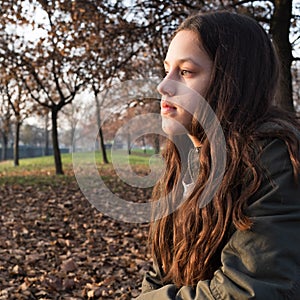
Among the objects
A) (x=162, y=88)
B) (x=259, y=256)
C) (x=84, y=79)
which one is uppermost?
(x=84, y=79)

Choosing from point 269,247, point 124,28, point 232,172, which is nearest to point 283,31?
point 124,28

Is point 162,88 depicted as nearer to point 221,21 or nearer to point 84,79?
point 221,21

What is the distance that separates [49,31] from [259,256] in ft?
30.4

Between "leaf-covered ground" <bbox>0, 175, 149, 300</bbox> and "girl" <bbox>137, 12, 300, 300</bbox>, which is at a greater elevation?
"girl" <bbox>137, 12, 300, 300</bbox>

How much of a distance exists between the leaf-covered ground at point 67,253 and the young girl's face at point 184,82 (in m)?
2.64

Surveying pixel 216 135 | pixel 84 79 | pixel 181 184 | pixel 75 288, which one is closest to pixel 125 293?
pixel 75 288

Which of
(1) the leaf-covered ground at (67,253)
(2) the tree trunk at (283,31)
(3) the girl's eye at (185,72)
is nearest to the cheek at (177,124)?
(3) the girl's eye at (185,72)

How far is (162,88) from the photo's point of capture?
1396 mm

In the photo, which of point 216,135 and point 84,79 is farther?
point 84,79

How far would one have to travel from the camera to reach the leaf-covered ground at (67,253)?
3742 millimetres

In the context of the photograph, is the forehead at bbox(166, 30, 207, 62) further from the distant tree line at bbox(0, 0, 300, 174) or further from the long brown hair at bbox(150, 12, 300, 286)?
the distant tree line at bbox(0, 0, 300, 174)

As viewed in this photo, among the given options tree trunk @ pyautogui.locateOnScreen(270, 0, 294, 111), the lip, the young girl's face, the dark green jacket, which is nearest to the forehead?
the young girl's face

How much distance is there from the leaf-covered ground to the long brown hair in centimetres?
252

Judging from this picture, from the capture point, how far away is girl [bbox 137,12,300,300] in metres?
1.10
